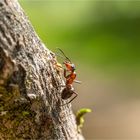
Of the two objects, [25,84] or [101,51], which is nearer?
[25,84]

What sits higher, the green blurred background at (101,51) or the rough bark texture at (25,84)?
the green blurred background at (101,51)

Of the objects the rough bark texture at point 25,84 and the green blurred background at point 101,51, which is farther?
the green blurred background at point 101,51

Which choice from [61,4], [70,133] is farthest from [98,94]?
[70,133]

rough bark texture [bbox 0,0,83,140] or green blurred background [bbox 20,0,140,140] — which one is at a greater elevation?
green blurred background [bbox 20,0,140,140]

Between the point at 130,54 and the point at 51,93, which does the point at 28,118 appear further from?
the point at 130,54

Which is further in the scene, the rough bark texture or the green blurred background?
the green blurred background
